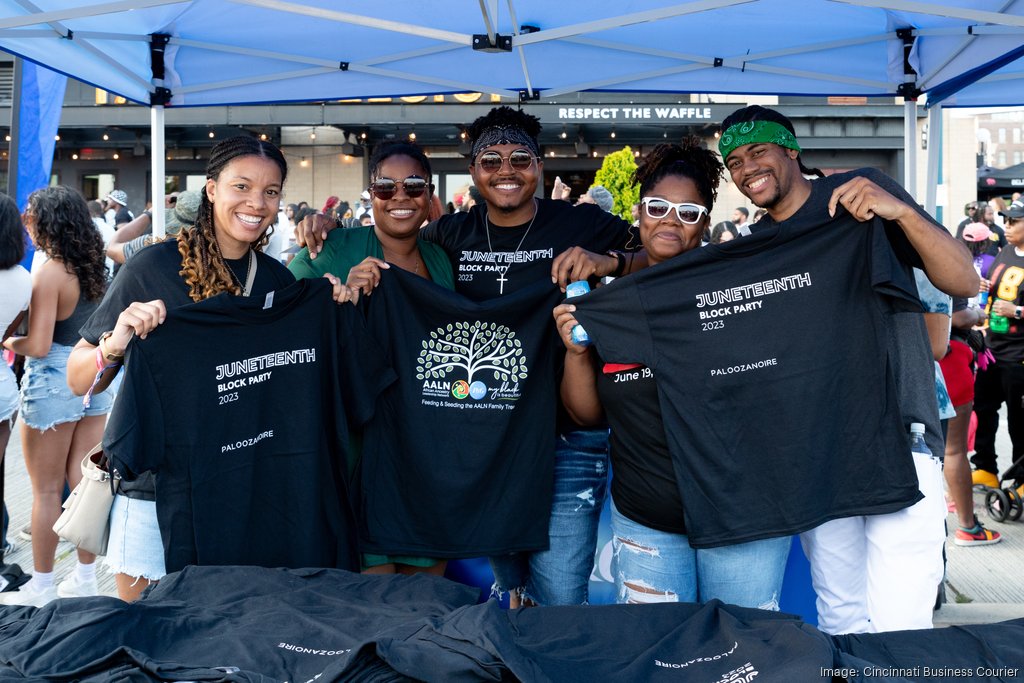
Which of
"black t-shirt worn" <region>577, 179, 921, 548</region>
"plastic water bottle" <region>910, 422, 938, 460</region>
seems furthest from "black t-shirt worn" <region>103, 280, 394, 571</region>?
"plastic water bottle" <region>910, 422, 938, 460</region>

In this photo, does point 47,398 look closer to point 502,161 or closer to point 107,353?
point 107,353

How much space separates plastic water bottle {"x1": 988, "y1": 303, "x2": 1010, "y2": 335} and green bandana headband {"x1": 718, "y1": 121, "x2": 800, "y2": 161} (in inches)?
160

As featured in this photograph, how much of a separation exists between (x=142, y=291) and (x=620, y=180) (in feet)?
37.5

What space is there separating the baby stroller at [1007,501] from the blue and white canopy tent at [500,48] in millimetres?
2356

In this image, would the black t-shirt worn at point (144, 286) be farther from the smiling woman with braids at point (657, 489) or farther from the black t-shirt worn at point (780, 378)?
the black t-shirt worn at point (780, 378)

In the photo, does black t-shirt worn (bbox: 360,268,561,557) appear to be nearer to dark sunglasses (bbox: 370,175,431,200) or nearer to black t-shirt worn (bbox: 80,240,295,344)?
dark sunglasses (bbox: 370,175,431,200)

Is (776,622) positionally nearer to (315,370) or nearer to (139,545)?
(315,370)

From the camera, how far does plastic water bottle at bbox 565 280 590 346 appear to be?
8.46ft

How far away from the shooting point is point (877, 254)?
242 centimetres

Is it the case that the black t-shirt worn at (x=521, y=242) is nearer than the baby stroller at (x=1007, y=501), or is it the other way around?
the black t-shirt worn at (x=521, y=242)

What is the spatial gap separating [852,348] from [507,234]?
1.32m

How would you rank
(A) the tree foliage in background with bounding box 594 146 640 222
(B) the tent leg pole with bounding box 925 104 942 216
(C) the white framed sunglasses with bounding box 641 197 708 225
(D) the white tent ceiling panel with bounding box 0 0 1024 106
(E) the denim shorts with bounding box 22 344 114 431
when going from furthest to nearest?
(A) the tree foliage in background with bounding box 594 146 640 222, (B) the tent leg pole with bounding box 925 104 942 216, (E) the denim shorts with bounding box 22 344 114 431, (D) the white tent ceiling panel with bounding box 0 0 1024 106, (C) the white framed sunglasses with bounding box 641 197 708 225

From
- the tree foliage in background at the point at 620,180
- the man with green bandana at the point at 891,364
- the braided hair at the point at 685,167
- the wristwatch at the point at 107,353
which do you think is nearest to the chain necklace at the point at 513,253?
the braided hair at the point at 685,167

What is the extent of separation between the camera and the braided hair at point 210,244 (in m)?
2.70
